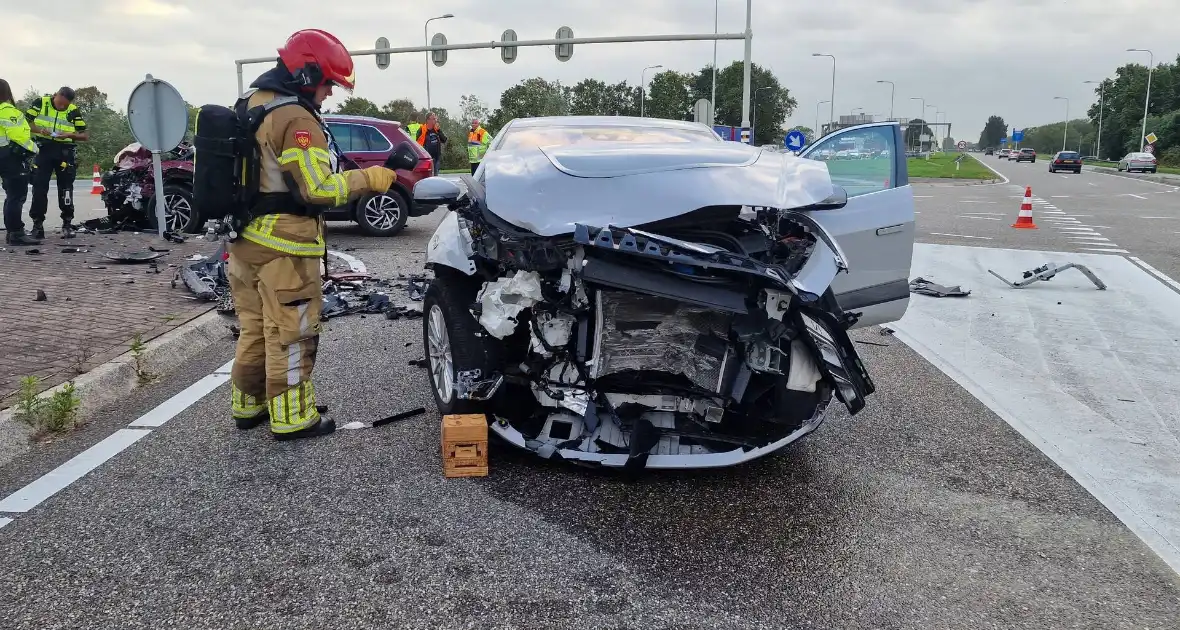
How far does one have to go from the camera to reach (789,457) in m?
4.36

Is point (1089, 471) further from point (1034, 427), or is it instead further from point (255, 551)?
point (255, 551)

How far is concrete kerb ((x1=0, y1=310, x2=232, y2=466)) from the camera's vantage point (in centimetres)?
443

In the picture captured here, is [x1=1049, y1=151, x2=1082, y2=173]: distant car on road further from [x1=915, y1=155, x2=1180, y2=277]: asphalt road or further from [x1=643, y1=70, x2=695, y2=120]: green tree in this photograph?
[x1=643, y1=70, x2=695, y2=120]: green tree

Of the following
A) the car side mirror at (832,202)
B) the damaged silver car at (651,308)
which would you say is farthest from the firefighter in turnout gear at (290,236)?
the car side mirror at (832,202)

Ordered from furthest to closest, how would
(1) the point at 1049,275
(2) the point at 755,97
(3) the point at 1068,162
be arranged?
(2) the point at 755,97
(3) the point at 1068,162
(1) the point at 1049,275

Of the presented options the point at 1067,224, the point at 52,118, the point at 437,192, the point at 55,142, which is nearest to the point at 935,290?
the point at 437,192

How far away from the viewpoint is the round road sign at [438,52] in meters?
28.8

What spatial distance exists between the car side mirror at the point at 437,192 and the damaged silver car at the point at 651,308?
0.85ft

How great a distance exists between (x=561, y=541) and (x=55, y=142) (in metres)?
11.3

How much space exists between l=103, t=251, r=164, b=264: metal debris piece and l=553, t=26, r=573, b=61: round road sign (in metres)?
19.0

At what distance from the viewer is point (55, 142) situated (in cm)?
1178

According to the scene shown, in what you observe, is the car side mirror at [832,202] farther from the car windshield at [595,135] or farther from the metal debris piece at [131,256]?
the metal debris piece at [131,256]

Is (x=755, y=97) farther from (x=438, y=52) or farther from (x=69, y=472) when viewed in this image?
(x=69, y=472)

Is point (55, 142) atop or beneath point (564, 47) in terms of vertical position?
beneath
